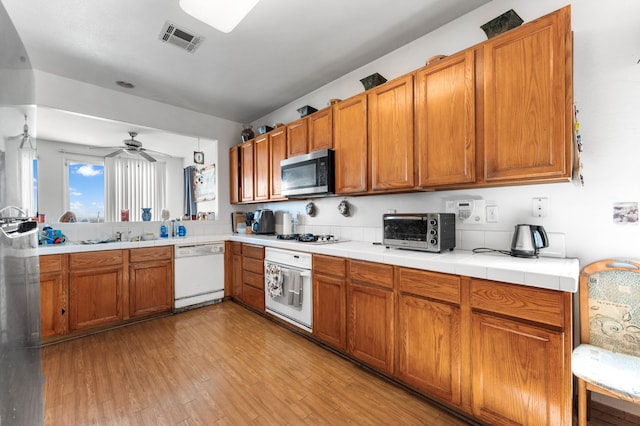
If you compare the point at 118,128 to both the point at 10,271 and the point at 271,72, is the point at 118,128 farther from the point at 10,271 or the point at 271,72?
the point at 10,271

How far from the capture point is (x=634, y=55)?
4.81 feet

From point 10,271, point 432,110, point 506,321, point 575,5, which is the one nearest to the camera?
point 10,271

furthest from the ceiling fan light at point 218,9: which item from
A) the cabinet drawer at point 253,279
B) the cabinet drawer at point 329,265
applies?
the cabinet drawer at point 253,279

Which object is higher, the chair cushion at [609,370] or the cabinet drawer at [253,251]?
the cabinet drawer at [253,251]

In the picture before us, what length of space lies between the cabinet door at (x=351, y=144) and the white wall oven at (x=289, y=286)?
30.3 inches

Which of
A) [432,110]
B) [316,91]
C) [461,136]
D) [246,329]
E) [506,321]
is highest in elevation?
[316,91]

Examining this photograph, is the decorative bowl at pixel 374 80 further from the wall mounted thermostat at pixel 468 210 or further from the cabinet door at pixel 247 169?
the cabinet door at pixel 247 169

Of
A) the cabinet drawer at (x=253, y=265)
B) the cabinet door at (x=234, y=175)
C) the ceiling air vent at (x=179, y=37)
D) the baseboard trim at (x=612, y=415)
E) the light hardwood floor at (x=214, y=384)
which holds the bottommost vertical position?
the light hardwood floor at (x=214, y=384)

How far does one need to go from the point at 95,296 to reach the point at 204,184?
3215mm

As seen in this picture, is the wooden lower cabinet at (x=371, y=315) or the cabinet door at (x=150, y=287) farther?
the cabinet door at (x=150, y=287)

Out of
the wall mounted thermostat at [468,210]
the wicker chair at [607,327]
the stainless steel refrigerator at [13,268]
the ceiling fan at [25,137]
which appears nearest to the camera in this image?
the stainless steel refrigerator at [13,268]

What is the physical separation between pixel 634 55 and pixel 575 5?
45cm

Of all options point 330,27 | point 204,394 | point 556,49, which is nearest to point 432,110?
point 556,49

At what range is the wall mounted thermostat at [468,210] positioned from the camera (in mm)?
1978
